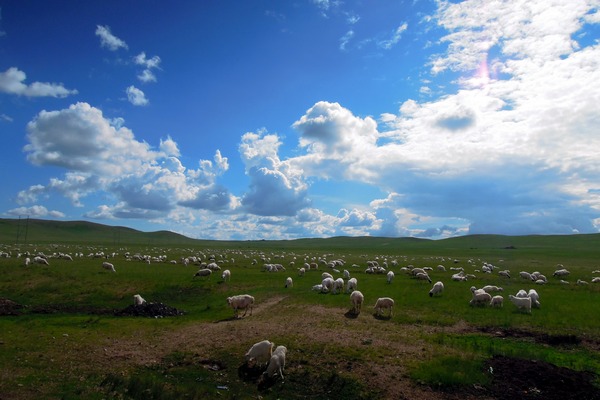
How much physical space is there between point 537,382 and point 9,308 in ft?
110

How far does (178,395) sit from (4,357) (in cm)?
984

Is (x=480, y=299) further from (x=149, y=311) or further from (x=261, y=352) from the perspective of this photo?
(x=149, y=311)

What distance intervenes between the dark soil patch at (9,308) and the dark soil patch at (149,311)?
706 centimetres

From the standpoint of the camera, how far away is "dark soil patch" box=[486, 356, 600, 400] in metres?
13.4

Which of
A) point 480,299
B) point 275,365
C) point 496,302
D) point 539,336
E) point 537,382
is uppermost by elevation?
point 480,299

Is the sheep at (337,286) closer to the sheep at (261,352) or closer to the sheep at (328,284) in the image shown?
the sheep at (328,284)

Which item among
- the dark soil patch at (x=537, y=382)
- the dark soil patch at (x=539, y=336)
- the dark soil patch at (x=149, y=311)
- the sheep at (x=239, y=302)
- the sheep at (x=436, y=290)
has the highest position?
the sheep at (x=436, y=290)

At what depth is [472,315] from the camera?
82.4 ft

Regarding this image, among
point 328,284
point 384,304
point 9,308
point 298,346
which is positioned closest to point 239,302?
point 298,346

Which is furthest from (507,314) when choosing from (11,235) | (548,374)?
(11,235)

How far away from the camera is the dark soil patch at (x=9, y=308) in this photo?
27.3 metres

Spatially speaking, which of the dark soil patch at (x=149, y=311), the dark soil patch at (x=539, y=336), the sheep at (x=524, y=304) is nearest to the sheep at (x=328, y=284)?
the dark soil patch at (x=149, y=311)

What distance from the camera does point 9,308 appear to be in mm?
28203

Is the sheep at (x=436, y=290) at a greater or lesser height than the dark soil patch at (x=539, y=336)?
greater
